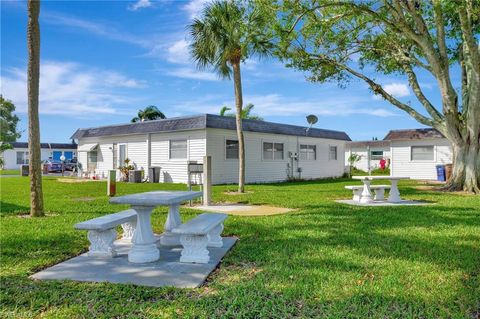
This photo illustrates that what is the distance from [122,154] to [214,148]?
6.46 m

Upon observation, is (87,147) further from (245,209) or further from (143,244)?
(143,244)

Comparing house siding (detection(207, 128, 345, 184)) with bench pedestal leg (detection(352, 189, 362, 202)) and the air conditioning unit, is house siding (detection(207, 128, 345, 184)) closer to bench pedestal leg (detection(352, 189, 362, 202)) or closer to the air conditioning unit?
the air conditioning unit

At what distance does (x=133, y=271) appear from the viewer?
4141mm

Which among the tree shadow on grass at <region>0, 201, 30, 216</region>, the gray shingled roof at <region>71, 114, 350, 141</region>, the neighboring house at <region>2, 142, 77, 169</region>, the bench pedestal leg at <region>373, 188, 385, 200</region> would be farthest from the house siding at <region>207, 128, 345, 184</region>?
the neighboring house at <region>2, 142, 77, 169</region>

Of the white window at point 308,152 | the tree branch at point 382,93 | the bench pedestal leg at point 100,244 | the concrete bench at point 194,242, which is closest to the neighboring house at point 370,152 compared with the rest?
the white window at point 308,152

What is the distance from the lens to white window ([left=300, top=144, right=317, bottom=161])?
23.0 m

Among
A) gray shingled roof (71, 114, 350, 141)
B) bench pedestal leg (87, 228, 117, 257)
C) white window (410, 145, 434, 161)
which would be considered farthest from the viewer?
white window (410, 145, 434, 161)

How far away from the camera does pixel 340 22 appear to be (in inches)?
561

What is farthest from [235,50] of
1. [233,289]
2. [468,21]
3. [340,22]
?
[233,289]

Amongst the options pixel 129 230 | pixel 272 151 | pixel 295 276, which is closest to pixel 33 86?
pixel 129 230

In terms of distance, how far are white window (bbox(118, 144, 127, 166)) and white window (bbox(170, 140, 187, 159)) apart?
358 centimetres

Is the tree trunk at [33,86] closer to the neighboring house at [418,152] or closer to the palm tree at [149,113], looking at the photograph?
the neighboring house at [418,152]

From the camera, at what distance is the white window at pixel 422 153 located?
2356 cm

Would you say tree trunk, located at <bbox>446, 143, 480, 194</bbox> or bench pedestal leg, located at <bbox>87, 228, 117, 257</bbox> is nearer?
bench pedestal leg, located at <bbox>87, 228, 117, 257</bbox>
